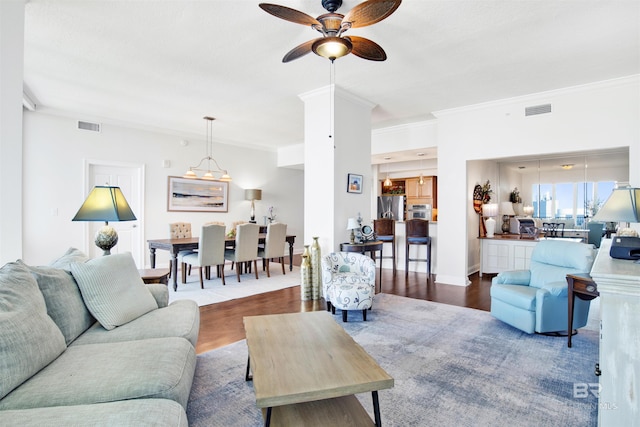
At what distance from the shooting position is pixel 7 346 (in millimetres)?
1338

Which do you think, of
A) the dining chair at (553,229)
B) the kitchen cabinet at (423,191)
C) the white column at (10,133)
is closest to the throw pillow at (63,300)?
the white column at (10,133)

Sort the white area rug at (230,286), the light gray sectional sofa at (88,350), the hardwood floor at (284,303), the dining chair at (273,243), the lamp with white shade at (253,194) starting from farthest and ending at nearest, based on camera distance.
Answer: the lamp with white shade at (253,194) < the dining chair at (273,243) < the white area rug at (230,286) < the hardwood floor at (284,303) < the light gray sectional sofa at (88,350)

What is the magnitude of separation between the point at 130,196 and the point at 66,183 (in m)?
1.05

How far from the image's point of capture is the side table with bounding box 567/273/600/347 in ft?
9.11

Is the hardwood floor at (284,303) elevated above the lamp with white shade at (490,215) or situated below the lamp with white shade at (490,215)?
below

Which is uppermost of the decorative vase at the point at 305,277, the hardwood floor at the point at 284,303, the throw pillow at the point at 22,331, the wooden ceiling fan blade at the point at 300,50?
the wooden ceiling fan blade at the point at 300,50

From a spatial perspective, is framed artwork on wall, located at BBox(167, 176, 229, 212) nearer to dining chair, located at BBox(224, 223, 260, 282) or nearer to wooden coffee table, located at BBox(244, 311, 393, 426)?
dining chair, located at BBox(224, 223, 260, 282)

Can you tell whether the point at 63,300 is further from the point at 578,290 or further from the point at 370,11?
the point at 578,290

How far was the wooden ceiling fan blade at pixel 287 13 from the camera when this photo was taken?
7.29 feet

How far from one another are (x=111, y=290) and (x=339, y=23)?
253 cm

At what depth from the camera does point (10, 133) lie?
2287 millimetres

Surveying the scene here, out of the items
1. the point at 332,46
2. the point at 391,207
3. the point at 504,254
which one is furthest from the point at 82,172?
the point at 504,254

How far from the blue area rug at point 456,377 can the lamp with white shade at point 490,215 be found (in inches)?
122

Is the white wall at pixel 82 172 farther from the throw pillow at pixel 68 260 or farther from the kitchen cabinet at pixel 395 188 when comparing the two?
the throw pillow at pixel 68 260
